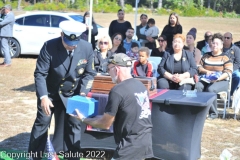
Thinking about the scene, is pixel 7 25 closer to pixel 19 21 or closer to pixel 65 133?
pixel 19 21

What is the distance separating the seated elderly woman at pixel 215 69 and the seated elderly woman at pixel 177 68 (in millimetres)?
426

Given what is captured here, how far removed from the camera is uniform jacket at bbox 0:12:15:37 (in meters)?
12.9

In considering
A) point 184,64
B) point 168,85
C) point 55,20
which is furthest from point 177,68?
point 55,20

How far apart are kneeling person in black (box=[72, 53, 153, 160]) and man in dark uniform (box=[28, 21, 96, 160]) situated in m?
1.02

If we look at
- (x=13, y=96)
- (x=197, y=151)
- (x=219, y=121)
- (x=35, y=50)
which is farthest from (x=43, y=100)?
(x=35, y=50)

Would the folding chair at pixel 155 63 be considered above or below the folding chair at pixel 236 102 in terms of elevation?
above

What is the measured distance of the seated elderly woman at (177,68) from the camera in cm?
753

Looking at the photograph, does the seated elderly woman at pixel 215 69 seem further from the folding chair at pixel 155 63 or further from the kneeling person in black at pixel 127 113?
the kneeling person in black at pixel 127 113

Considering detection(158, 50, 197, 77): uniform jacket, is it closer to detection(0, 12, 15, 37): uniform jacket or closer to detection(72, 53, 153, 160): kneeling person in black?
detection(72, 53, 153, 160): kneeling person in black

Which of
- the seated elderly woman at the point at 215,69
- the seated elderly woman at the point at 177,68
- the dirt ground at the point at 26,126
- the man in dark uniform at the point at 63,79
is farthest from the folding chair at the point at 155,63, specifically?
the man in dark uniform at the point at 63,79

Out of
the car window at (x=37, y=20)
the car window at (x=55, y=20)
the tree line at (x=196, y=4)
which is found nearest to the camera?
the car window at (x=55, y=20)

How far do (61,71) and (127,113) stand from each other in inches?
52.2

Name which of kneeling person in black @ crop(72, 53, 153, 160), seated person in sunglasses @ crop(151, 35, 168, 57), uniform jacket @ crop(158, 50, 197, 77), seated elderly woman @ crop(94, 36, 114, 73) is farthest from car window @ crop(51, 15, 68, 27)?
kneeling person in black @ crop(72, 53, 153, 160)

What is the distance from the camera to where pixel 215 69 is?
8.03 metres
